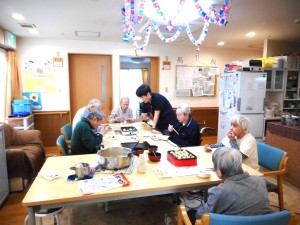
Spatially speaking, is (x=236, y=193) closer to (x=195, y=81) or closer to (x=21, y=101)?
(x=21, y=101)

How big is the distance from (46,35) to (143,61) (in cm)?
231

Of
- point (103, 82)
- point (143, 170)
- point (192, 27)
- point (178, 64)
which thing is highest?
point (192, 27)

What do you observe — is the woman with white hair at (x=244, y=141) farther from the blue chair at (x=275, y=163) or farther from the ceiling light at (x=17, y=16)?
the ceiling light at (x=17, y=16)

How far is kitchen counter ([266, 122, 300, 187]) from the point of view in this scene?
2832mm

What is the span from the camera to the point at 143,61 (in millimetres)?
5430

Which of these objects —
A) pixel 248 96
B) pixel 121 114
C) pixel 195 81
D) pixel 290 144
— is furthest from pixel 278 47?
pixel 121 114

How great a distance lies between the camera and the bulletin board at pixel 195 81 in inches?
201

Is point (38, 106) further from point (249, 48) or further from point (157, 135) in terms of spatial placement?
point (249, 48)

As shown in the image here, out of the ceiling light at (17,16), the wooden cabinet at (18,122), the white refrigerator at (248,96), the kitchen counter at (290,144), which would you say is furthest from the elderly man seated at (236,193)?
the wooden cabinet at (18,122)

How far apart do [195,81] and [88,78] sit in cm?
258

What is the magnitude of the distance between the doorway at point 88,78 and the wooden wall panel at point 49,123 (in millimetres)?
233

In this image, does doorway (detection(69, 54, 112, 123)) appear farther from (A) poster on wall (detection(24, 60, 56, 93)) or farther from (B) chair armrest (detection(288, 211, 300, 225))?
(B) chair armrest (detection(288, 211, 300, 225))

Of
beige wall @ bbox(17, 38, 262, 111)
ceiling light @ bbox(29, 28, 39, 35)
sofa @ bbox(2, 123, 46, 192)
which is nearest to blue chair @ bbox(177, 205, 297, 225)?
sofa @ bbox(2, 123, 46, 192)

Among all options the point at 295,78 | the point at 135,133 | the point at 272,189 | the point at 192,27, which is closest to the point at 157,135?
the point at 135,133
